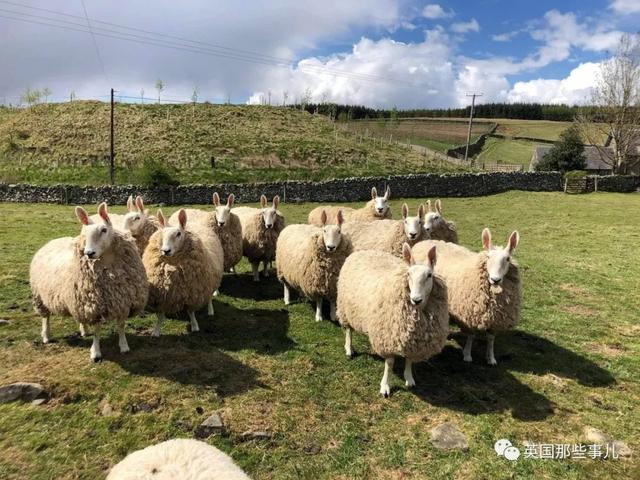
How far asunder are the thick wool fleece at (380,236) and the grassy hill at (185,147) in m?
21.6

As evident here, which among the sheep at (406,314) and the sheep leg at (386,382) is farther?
the sheep leg at (386,382)

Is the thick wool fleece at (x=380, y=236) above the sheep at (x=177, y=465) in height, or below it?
above

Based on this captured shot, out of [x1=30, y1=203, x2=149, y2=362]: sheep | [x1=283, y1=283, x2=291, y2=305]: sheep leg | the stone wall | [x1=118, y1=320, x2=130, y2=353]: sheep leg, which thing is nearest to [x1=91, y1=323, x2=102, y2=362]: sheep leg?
[x1=30, y1=203, x2=149, y2=362]: sheep

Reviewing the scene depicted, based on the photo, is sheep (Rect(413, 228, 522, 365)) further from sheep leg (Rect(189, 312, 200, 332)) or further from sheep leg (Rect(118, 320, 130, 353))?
sheep leg (Rect(118, 320, 130, 353))

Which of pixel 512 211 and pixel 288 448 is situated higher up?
pixel 512 211

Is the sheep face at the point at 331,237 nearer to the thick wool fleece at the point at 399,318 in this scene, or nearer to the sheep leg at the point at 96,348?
the thick wool fleece at the point at 399,318

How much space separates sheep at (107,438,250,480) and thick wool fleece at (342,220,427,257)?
23.1 feet

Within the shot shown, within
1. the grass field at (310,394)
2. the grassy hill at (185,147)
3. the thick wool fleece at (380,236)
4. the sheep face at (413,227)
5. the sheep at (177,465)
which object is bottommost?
the grass field at (310,394)

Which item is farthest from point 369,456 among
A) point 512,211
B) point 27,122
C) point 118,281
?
point 27,122

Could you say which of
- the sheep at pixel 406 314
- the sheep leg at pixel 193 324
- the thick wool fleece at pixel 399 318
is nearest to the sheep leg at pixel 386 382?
the sheep at pixel 406 314

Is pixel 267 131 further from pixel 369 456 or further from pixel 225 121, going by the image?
pixel 369 456

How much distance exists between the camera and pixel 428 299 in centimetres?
627

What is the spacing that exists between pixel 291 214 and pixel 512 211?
523 inches

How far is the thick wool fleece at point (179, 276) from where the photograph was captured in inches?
305
